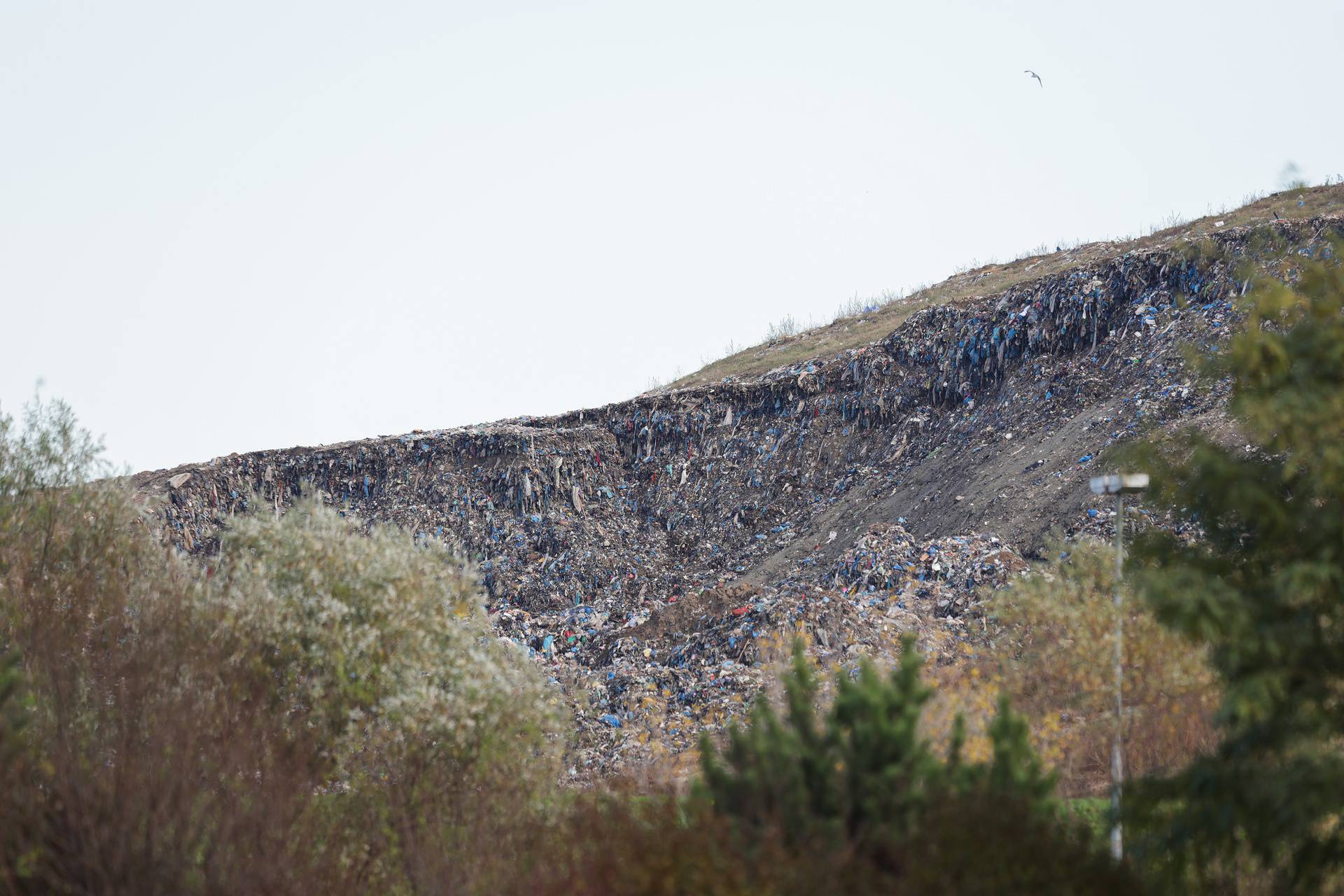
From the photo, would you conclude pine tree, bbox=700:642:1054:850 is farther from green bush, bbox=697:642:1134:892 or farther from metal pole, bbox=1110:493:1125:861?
metal pole, bbox=1110:493:1125:861

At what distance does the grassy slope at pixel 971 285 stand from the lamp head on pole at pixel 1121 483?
96.6 feet

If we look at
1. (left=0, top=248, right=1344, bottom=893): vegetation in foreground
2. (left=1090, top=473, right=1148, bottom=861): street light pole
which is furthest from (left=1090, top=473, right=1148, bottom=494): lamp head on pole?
(left=0, top=248, right=1344, bottom=893): vegetation in foreground

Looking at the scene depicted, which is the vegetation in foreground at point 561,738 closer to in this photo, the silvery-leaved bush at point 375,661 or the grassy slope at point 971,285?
the silvery-leaved bush at point 375,661

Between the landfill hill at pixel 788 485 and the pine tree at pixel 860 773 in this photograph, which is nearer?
the pine tree at pixel 860 773

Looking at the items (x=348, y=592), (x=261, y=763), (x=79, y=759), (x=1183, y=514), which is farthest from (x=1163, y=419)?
(x=79, y=759)

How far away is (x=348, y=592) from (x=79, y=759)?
14.3ft

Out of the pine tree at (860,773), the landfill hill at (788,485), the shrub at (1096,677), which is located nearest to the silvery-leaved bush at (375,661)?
the landfill hill at (788,485)

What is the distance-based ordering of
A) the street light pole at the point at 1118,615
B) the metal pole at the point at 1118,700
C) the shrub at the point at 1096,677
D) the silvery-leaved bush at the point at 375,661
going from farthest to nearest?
the shrub at the point at 1096,677
the silvery-leaved bush at the point at 375,661
the metal pole at the point at 1118,700
the street light pole at the point at 1118,615

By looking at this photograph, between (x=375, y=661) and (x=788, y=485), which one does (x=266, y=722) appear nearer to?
(x=375, y=661)

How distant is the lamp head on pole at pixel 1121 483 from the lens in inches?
505

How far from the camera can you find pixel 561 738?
50.5ft

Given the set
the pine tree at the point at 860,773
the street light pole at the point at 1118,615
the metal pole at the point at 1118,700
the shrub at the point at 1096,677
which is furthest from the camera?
the shrub at the point at 1096,677

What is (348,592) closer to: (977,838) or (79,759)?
(79,759)

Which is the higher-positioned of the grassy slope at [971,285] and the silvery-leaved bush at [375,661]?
the grassy slope at [971,285]
